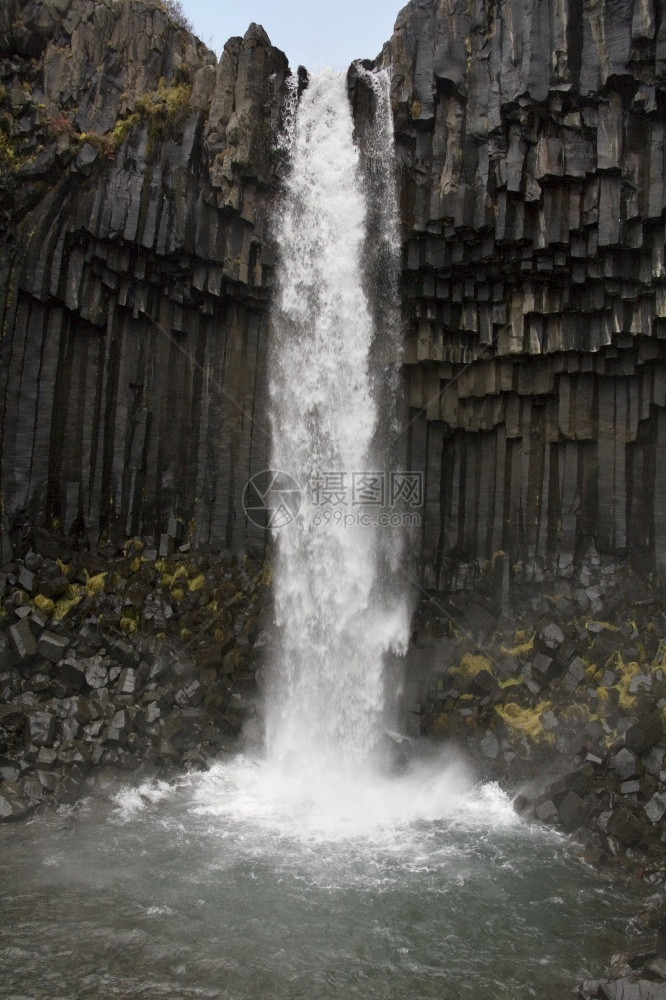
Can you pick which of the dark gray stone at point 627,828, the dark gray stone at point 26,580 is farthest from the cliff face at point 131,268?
the dark gray stone at point 627,828

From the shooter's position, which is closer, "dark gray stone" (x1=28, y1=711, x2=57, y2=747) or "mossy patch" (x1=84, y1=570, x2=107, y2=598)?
"dark gray stone" (x1=28, y1=711, x2=57, y2=747)

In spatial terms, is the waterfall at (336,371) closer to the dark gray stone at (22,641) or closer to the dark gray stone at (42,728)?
the dark gray stone at (42,728)

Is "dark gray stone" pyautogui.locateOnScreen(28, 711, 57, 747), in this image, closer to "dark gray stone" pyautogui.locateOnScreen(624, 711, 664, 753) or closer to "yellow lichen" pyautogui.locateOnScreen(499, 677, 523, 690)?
"yellow lichen" pyautogui.locateOnScreen(499, 677, 523, 690)

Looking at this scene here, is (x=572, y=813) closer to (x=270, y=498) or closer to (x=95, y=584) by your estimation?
(x=270, y=498)

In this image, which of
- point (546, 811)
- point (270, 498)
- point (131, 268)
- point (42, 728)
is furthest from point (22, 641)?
point (546, 811)

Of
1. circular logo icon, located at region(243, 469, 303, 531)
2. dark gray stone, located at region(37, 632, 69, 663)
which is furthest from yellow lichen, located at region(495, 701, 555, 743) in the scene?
dark gray stone, located at region(37, 632, 69, 663)

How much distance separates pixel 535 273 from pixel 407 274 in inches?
89.4

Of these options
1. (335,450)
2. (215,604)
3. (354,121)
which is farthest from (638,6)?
(215,604)

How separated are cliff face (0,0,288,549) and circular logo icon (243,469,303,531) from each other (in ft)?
0.78

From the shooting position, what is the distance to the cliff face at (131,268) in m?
13.7

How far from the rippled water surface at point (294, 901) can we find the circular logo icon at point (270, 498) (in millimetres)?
4965

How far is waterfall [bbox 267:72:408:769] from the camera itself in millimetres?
14148

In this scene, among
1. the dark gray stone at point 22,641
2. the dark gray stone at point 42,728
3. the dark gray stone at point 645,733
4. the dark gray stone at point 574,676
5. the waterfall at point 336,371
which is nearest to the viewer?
the dark gray stone at point 645,733

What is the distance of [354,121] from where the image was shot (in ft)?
47.5
